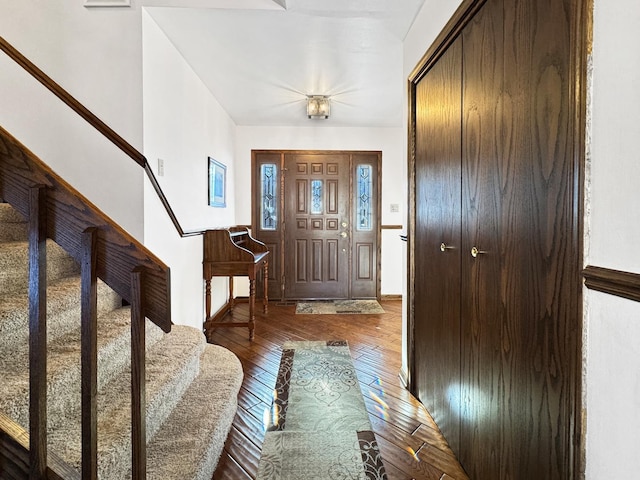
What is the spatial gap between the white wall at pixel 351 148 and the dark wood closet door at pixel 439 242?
2.53 meters

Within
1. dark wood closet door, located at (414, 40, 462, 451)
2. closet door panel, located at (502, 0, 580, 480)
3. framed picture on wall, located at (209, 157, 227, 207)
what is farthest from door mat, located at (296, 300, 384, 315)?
closet door panel, located at (502, 0, 580, 480)

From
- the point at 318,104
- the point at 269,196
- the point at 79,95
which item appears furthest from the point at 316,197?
the point at 79,95

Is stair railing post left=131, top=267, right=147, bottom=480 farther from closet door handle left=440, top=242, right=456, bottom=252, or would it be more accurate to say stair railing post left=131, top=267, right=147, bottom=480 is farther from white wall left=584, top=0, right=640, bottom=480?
closet door handle left=440, top=242, right=456, bottom=252

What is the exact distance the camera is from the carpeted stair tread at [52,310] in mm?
1223

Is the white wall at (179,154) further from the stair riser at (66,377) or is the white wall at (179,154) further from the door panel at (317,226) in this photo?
the door panel at (317,226)

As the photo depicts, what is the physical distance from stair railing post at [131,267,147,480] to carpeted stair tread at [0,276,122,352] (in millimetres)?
791

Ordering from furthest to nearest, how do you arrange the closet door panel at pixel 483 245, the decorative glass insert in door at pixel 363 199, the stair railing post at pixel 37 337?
the decorative glass insert in door at pixel 363 199
the closet door panel at pixel 483 245
the stair railing post at pixel 37 337

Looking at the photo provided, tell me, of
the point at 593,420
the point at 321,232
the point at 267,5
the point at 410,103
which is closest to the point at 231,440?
the point at 593,420

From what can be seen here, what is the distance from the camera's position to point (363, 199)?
4.50 metres

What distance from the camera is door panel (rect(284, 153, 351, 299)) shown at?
4410 millimetres

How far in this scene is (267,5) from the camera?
193 cm

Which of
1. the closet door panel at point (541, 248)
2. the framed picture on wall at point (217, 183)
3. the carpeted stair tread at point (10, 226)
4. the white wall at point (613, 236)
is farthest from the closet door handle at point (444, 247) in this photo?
the framed picture on wall at point (217, 183)

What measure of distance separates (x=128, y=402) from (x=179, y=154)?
1.80 metres

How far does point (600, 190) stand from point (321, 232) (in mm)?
3765
